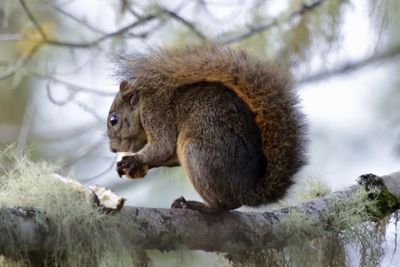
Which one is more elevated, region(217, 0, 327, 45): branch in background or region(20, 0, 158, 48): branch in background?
region(217, 0, 327, 45): branch in background

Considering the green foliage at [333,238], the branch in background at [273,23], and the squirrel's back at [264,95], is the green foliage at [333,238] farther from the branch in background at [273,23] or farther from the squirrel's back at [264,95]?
the branch in background at [273,23]

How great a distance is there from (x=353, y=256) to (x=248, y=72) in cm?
52

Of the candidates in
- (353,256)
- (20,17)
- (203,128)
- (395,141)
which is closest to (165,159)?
(203,128)

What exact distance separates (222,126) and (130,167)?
0.78 ft

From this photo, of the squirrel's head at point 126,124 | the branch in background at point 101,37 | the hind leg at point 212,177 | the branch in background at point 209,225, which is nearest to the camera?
the branch in background at point 209,225

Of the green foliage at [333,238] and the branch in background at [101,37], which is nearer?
the green foliage at [333,238]

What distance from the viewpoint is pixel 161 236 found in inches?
74.3

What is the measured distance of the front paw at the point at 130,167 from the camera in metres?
A: 2.18

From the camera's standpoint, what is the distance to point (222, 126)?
2188 millimetres

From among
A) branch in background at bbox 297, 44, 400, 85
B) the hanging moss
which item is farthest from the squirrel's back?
branch in background at bbox 297, 44, 400, 85

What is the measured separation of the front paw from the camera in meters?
2.18

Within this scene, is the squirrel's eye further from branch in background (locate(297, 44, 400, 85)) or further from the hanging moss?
branch in background (locate(297, 44, 400, 85))

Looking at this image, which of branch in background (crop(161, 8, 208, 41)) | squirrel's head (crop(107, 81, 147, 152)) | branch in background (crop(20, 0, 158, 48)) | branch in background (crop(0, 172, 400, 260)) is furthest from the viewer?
branch in background (crop(161, 8, 208, 41))

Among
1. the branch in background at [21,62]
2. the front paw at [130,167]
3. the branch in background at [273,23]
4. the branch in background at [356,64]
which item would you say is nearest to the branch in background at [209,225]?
the front paw at [130,167]
